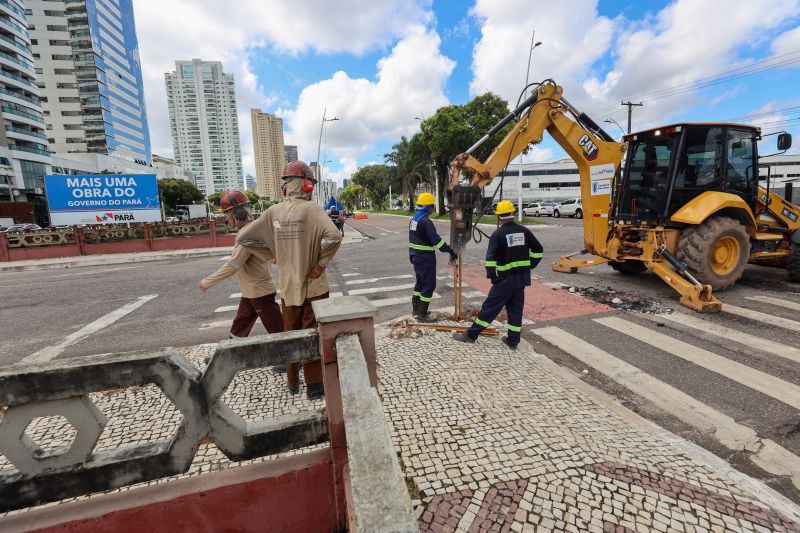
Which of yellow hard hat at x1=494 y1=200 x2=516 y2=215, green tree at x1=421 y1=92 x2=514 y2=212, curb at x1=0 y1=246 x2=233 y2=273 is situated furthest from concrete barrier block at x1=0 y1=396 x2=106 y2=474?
green tree at x1=421 y1=92 x2=514 y2=212

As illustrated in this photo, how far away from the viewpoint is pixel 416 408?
3.18 metres

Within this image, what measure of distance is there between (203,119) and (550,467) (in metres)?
172

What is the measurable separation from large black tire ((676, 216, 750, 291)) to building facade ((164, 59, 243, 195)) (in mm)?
156828

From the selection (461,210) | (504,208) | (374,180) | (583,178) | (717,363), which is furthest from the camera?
(374,180)

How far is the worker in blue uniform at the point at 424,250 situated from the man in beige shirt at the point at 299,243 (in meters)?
2.18

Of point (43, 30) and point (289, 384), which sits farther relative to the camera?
point (43, 30)

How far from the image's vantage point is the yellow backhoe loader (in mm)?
6285

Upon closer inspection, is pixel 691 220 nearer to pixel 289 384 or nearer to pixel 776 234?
pixel 776 234

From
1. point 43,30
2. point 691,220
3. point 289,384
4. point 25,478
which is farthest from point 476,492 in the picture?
point 43,30

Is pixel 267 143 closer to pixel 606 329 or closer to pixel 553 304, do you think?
pixel 553 304

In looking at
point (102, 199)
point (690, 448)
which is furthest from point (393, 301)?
point (102, 199)

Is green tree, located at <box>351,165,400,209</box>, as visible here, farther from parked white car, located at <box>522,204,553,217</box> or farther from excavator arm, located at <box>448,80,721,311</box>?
excavator arm, located at <box>448,80,721,311</box>

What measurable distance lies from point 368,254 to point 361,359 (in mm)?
11968

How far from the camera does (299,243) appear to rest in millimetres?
3297
